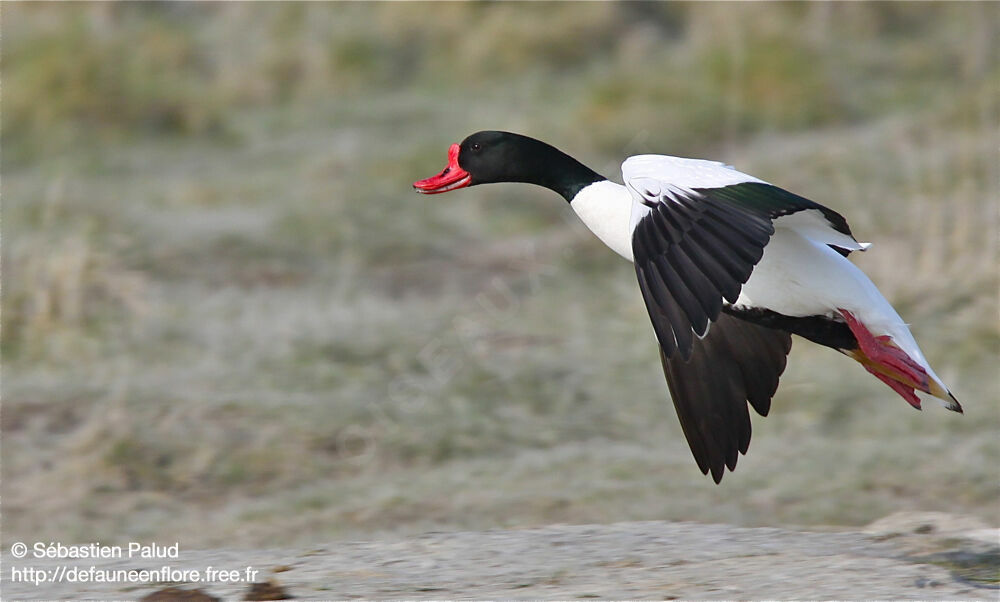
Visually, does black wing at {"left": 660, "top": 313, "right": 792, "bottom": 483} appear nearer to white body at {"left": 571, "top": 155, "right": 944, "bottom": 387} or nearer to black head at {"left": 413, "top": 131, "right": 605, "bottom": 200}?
white body at {"left": 571, "top": 155, "right": 944, "bottom": 387}

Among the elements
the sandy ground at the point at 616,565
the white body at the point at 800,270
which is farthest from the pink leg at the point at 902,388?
the sandy ground at the point at 616,565

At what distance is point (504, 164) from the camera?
14.6 feet

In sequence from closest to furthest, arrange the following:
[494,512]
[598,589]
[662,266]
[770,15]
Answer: [662,266]
[598,589]
[494,512]
[770,15]

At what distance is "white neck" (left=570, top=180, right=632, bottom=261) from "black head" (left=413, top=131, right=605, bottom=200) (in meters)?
0.15

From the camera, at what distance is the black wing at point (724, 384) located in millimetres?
4172

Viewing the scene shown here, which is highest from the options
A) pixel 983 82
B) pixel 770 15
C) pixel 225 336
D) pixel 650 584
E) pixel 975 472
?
pixel 770 15

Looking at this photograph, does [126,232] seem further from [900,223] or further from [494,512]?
[900,223]

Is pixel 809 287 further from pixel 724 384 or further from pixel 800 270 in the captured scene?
pixel 724 384

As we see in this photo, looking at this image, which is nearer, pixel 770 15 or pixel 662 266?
pixel 662 266

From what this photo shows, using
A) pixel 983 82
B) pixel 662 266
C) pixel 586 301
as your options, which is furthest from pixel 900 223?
pixel 662 266

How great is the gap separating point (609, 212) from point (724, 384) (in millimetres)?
698

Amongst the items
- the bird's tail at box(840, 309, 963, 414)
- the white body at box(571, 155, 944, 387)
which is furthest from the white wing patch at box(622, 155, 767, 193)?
the bird's tail at box(840, 309, 963, 414)

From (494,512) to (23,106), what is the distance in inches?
266

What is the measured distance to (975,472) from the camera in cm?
585
